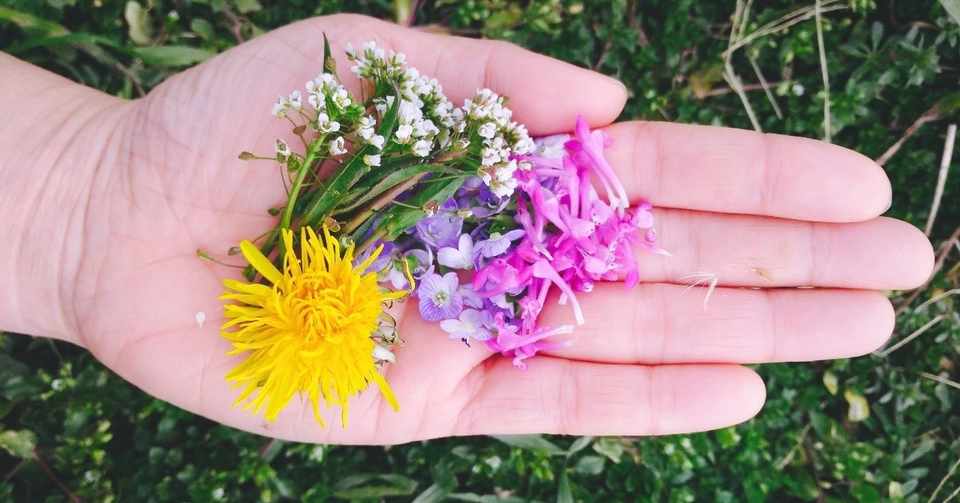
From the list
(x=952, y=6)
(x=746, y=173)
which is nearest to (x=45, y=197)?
(x=746, y=173)

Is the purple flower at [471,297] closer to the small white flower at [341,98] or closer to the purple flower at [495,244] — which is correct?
the purple flower at [495,244]

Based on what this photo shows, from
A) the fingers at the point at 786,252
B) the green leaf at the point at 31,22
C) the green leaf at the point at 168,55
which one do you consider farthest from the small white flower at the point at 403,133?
the green leaf at the point at 31,22

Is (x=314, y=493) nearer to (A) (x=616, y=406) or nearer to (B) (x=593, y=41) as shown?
(A) (x=616, y=406)

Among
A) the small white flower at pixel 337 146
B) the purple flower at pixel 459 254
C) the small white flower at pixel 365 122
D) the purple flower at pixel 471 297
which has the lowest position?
the purple flower at pixel 471 297

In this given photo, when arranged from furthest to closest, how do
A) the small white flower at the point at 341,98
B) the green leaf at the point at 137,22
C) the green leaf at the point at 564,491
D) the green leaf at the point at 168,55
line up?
1. the green leaf at the point at 137,22
2. the green leaf at the point at 168,55
3. the green leaf at the point at 564,491
4. the small white flower at the point at 341,98

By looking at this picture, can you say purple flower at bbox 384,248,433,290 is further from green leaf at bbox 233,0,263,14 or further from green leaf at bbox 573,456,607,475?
green leaf at bbox 233,0,263,14

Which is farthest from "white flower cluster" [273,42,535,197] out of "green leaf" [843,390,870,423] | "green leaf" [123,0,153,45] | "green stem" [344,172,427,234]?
"green leaf" [843,390,870,423]

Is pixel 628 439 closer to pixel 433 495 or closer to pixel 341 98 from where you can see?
pixel 433 495
